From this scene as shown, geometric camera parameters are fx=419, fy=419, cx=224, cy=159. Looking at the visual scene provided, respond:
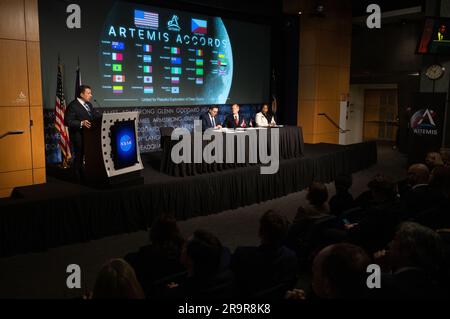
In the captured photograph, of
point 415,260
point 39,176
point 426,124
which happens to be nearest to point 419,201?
point 415,260

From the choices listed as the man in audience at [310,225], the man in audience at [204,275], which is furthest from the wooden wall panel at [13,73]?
the man in audience at [204,275]

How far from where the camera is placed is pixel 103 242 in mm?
4723

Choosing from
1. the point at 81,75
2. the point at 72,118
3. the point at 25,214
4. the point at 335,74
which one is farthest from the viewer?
the point at 335,74

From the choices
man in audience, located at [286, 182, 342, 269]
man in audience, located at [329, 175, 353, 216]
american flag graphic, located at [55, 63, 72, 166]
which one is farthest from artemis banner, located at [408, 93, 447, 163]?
american flag graphic, located at [55, 63, 72, 166]

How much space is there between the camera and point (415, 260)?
202cm

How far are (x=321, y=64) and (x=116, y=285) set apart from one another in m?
9.60

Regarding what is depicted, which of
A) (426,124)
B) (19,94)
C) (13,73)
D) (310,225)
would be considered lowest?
(310,225)

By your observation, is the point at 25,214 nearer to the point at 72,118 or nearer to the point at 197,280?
the point at 72,118

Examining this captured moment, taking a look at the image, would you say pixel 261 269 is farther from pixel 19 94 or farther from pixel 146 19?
pixel 146 19

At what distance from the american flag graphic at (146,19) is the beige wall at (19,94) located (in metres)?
2.52

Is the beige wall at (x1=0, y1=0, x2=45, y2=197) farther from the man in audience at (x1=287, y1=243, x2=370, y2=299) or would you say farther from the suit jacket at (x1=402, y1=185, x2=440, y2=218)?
the man in audience at (x1=287, y1=243, x2=370, y2=299)

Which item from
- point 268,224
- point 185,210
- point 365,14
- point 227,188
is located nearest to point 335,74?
point 365,14

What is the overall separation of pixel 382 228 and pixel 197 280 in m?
1.61

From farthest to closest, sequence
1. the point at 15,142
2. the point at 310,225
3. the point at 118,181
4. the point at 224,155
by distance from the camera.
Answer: the point at 224,155 → the point at 15,142 → the point at 118,181 → the point at 310,225
